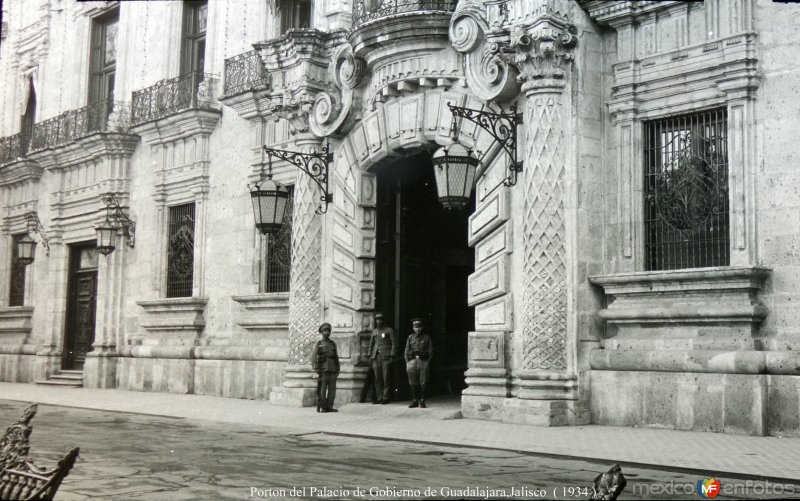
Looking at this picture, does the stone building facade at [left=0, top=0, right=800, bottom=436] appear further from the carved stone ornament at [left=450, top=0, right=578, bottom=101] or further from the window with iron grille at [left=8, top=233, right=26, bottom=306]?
the window with iron grille at [left=8, top=233, right=26, bottom=306]

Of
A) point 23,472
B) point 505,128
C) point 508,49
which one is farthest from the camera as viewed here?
point 505,128

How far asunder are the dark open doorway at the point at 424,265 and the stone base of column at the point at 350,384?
2.43ft

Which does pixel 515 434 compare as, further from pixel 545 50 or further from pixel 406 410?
pixel 545 50

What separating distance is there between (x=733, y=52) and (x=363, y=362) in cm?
821

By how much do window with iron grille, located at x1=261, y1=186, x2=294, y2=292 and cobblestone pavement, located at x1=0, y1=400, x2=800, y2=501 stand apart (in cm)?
696

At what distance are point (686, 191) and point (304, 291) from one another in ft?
24.7

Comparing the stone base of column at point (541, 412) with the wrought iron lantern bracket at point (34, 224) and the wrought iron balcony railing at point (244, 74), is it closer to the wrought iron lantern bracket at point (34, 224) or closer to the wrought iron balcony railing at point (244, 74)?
the wrought iron balcony railing at point (244, 74)

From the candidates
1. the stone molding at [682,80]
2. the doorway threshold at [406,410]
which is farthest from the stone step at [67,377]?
the stone molding at [682,80]

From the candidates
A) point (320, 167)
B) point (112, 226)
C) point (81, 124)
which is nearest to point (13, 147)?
point (81, 124)

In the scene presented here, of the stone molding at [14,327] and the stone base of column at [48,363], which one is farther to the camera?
the stone molding at [14,327]

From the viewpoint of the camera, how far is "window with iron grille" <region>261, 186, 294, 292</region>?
1944 centimetres

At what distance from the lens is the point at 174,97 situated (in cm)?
2225

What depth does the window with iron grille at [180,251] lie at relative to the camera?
22094 millimetres

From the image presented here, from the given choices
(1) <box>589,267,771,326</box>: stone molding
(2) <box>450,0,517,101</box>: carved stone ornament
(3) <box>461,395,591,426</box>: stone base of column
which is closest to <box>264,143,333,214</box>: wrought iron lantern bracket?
(2) <box>450,0,517,101</box>: carved stone ornament
